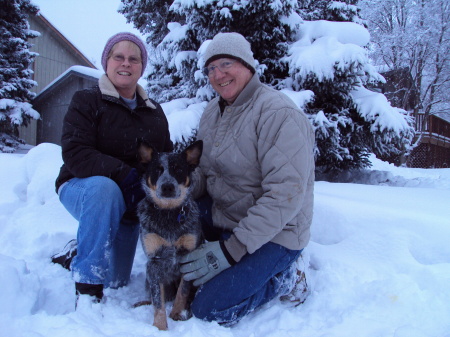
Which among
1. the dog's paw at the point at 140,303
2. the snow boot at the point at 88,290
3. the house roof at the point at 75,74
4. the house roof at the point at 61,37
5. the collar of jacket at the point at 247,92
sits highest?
the house roof at the point at 61,37

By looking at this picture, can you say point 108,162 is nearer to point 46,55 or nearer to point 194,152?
point 194,152

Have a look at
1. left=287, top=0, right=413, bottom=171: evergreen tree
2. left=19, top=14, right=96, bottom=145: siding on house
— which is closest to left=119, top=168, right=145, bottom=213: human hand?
left=287, top=0, right=413, bottom=171: evergreen tree

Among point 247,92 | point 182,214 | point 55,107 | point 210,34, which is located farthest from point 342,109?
point 55,107

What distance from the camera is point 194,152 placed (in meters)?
2.47

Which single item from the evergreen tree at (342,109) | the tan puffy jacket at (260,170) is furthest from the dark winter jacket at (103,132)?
the evergreen tree at (342,109)

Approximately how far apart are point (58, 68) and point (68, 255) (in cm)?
1903

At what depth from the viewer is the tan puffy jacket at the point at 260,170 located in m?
2.06

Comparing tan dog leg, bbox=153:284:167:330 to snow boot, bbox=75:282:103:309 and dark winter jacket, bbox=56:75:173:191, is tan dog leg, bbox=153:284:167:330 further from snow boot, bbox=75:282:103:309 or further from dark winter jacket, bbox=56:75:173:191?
dark winter jacket, bbox=56:75:173:191

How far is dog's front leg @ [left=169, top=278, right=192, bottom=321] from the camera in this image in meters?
2.35

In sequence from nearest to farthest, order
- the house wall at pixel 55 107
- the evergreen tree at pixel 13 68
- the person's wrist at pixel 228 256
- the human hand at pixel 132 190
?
1. the person's wrist at pixel 228 256
2. the human hand at pixel 132 190
3. the evergreen tree at pixel 13 68
4. the house wall at pixel 55 107

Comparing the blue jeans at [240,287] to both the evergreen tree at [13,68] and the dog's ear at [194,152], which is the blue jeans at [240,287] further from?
the evergreen tree at [13,68]

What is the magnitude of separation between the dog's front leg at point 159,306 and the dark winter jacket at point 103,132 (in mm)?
849

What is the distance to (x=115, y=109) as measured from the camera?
105 inches

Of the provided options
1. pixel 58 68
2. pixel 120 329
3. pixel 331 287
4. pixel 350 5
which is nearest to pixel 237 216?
pixel 331 287
